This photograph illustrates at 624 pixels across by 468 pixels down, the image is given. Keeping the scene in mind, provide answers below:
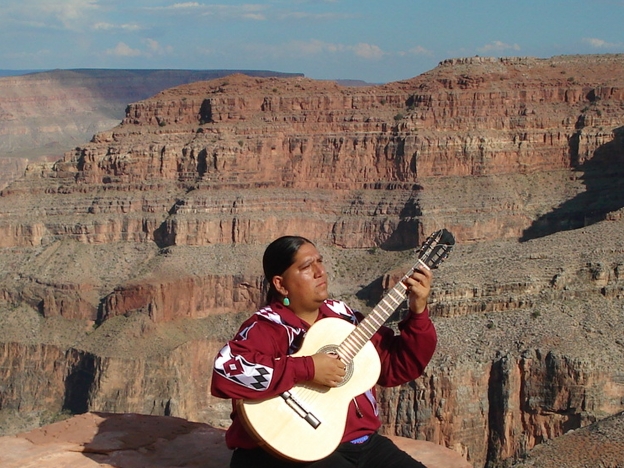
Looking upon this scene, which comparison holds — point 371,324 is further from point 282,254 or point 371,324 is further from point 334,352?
point 282,254

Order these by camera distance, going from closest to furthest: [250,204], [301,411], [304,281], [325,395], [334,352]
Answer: [301,411]
[325,395]
[334,352]
[304,281]
[250,204]

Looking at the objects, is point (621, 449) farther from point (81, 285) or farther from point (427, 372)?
point (81, 285)

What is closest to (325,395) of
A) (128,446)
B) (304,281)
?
(304,281)

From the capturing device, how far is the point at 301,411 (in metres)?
11.9

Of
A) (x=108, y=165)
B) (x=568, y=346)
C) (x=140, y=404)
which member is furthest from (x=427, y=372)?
(x=108, y=165)

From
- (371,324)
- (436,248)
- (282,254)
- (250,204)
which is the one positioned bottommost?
(250,204)

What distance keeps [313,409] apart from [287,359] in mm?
665

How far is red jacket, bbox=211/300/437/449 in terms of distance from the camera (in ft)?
38.9

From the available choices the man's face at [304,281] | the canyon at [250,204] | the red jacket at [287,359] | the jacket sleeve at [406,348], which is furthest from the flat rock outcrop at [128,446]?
the canyon at [250,204]

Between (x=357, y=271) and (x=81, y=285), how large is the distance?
18.1 metres

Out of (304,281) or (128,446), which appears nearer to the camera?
(304,281)

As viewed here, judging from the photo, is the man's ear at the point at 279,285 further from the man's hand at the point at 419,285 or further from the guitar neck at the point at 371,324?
the man's hand at the point at 419,285

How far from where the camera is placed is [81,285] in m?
67.4

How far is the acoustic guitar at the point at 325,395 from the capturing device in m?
11.9
